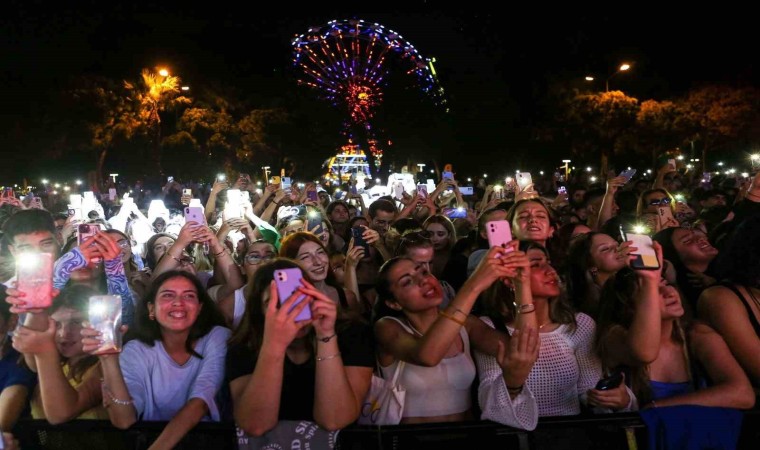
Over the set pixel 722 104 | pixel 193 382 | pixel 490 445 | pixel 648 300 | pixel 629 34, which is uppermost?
pixel 629 34

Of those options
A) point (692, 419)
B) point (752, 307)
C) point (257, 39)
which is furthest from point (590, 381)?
point (257, 39)

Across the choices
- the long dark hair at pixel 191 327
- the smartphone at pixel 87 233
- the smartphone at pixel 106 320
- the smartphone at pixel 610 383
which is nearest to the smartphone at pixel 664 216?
the smartphone at pixel 610 383

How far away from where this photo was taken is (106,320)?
10.2 feet

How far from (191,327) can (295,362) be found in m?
0.79

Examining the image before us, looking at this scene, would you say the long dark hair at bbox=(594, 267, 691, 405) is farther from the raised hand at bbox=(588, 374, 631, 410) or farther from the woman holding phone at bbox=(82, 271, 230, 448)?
the woman holding phone at bbox=(82, 271, 230, 448)

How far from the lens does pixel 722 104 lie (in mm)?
34844

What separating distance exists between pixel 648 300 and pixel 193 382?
7.47 feet

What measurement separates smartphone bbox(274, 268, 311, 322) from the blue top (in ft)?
6.30

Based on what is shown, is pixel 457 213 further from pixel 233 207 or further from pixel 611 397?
pixel 611 397

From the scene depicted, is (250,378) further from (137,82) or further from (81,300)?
(137,82)

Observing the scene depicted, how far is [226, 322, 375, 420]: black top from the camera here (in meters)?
3.36

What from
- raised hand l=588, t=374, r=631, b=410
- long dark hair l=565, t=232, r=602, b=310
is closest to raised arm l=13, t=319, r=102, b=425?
raised hand l=588, t=374, r=631, b=410

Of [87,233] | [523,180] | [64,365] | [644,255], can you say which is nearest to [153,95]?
[523,180]

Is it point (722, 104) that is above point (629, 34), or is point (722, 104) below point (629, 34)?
below
